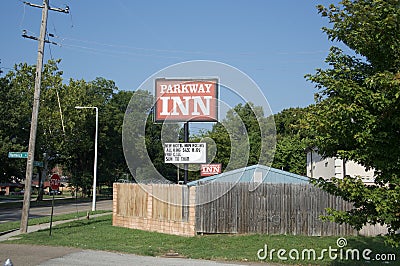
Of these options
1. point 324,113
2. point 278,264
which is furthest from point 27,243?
point 324,113

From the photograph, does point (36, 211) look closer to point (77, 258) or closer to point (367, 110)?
point (77, 258)

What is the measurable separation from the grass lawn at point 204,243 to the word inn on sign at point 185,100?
4.85 metres

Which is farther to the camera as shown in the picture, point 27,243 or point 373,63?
point 27,243

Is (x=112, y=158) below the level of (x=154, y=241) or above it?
above

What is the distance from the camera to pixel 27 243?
56.9ft

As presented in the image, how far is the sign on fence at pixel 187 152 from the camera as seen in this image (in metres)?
19.9

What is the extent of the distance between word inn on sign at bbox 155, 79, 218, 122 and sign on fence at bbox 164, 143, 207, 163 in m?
1.05

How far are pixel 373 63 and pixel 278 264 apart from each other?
690 centimetres

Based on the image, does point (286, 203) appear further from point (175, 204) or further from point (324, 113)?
point (324, 113)

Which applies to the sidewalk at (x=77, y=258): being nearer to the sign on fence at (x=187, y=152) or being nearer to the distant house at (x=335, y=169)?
the sign on fence at (x=187, y=152)

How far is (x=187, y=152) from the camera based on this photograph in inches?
786

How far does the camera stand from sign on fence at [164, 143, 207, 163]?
19.9 meters
